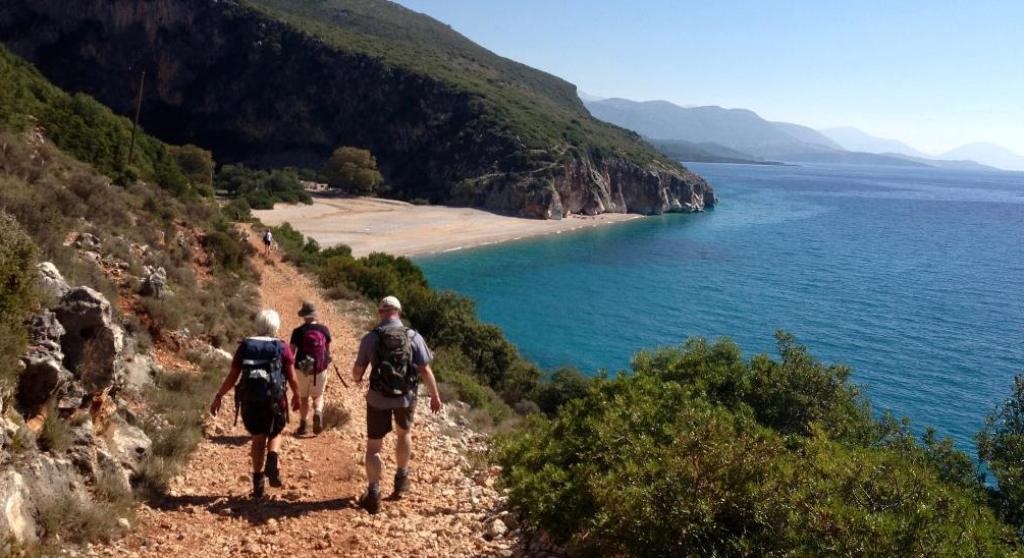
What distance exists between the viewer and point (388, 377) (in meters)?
5.68

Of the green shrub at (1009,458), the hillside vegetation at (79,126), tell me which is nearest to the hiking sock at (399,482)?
the green shrub at (1009,458)

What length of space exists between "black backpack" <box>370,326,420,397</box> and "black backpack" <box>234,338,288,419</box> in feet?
2.61

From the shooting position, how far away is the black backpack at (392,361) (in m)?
5.66

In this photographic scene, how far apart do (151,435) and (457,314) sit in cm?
1437

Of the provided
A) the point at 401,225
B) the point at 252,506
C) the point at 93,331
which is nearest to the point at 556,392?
the point at 252,506

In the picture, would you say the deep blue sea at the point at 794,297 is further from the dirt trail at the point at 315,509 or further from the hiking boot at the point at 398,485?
the hiking boot at the point at 398,485

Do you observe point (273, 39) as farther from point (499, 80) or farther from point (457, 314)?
point (457, 314)

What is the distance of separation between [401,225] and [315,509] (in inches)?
2368

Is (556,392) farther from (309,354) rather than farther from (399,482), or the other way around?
(399,482)

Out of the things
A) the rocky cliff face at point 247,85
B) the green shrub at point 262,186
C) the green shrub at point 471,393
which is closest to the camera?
the green shrub at point 471,393

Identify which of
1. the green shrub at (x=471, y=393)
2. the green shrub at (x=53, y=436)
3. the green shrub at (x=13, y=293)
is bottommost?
the green shrub at (x=471, y=393)

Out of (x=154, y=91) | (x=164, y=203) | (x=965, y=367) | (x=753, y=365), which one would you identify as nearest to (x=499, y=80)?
(x=154, y=91)

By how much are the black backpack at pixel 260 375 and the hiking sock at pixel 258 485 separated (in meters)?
0.75

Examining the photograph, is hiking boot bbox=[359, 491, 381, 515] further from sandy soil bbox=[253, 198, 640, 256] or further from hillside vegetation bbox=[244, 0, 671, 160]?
hillside vegetation bbox=[244, 0, 671, 160]
